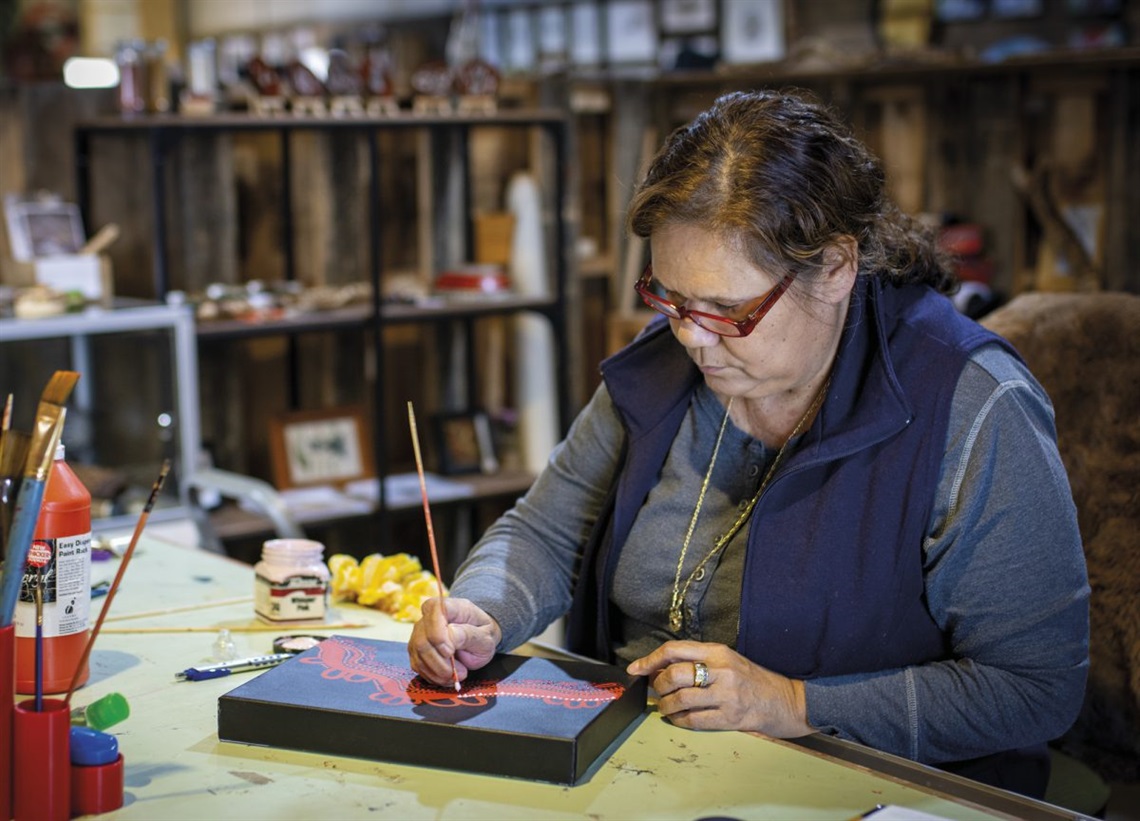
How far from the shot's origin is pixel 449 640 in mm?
1580

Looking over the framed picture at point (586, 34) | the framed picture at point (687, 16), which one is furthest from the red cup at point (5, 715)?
the framed picture at point (586, 34)

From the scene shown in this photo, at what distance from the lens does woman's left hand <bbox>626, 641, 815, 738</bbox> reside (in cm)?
154

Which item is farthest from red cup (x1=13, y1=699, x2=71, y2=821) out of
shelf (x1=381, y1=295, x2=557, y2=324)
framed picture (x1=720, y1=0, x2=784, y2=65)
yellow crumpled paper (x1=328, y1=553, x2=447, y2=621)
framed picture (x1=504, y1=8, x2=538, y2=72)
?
framed picture (x1=504, y1=8, x2=538, y2=72)

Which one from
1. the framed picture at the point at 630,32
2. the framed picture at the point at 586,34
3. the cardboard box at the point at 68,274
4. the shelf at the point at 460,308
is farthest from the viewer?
the framed picture at the point at 586,34

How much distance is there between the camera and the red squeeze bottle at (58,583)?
1.54 m

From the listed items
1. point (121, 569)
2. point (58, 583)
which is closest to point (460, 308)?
point (58, 583)

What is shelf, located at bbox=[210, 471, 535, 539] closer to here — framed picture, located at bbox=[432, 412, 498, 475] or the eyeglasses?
framed picture, located at bbox=[432, 412, 498, 475]

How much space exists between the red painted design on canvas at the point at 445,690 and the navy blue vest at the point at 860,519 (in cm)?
27

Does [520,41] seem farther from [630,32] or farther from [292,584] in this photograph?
[292,584]

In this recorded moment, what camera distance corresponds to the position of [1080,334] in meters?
2.05

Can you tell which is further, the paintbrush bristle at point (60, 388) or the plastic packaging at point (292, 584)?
the plastic packaging at point (292, 584)

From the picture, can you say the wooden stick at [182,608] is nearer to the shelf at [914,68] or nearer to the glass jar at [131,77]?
the glass jar at [131,77]

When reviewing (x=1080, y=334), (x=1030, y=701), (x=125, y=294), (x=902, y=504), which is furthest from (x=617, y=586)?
(x=125, y=294)

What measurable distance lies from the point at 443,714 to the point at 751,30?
4.84m
